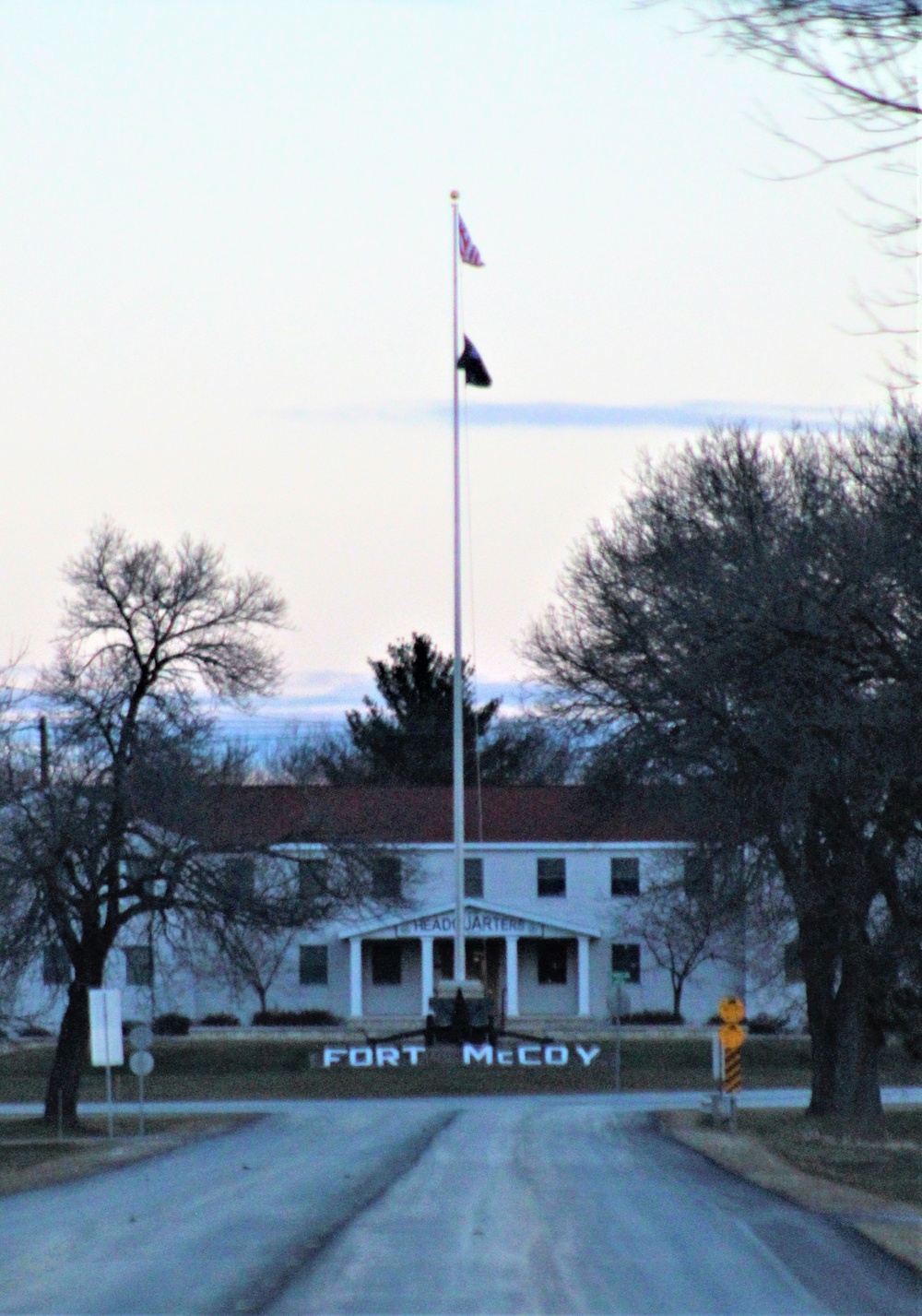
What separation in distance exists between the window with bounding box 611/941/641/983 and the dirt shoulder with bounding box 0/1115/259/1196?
2785 centimetres

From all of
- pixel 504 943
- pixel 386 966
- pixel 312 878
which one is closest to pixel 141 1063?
pixel 312 878

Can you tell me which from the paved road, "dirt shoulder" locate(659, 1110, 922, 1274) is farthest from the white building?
the paved road

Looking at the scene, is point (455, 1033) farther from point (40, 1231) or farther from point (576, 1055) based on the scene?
point (40, 1231)

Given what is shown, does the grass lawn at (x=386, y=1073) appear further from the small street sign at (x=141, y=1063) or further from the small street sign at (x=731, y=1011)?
the small street sign at (x=731, y=1011)

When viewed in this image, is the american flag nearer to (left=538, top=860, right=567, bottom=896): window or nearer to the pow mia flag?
the pow mia flag

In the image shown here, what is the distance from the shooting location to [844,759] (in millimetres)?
19938

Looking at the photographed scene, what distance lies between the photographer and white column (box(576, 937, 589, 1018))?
5934cm

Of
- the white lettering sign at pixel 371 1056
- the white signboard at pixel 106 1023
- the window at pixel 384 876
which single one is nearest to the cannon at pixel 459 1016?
the white lettering sign at pixel 371 1056

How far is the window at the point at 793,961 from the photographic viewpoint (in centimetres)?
3062

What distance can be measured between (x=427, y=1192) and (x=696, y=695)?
24.3 feet

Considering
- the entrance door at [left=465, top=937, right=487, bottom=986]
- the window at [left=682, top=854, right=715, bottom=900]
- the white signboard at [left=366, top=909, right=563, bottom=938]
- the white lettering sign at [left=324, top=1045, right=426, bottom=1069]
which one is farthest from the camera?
the entrance door at [left=465, top=937, right=487, bottom=986]

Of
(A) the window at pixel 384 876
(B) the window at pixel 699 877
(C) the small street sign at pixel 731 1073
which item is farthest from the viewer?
(A) the window at pixel 384 876

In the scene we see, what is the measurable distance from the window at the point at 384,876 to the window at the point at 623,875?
96.2 ft

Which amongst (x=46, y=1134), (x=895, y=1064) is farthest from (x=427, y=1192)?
(x=895, y=1064)
